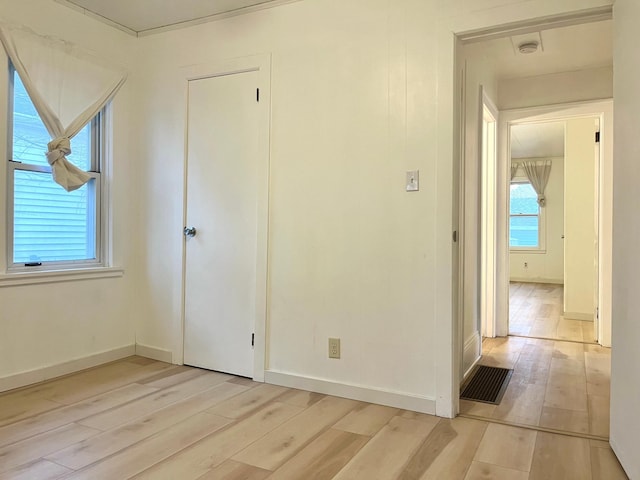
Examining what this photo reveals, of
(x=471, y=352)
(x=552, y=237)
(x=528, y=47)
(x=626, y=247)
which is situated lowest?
(x=471, y=352)

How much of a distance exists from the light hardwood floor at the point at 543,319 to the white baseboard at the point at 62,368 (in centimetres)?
353

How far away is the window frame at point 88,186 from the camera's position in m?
2.70

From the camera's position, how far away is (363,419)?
2.33 meters

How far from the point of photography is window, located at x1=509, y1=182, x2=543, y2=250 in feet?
30.2

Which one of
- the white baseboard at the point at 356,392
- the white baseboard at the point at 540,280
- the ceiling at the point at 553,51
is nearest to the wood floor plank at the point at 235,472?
the white baseboard at the point at 356,392

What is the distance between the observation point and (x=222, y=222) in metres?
3.08

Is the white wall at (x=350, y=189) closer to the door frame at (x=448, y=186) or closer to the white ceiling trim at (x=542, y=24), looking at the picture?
the door frame at (x=448, y=186)

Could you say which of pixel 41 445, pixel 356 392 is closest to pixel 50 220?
pixel 41 445

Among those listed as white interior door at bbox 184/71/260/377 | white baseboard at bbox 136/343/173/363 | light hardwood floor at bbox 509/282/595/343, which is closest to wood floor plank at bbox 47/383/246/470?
white interior door at bbox 184/71/260/377

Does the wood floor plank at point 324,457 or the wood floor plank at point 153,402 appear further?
the wood floor plank at point 153,402

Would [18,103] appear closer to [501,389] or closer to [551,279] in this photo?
[501,389]

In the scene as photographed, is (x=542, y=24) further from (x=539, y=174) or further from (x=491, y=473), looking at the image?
(x=539, y=174)

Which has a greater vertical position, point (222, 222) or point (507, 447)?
point (222, 222)

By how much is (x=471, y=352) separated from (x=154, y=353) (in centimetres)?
230
